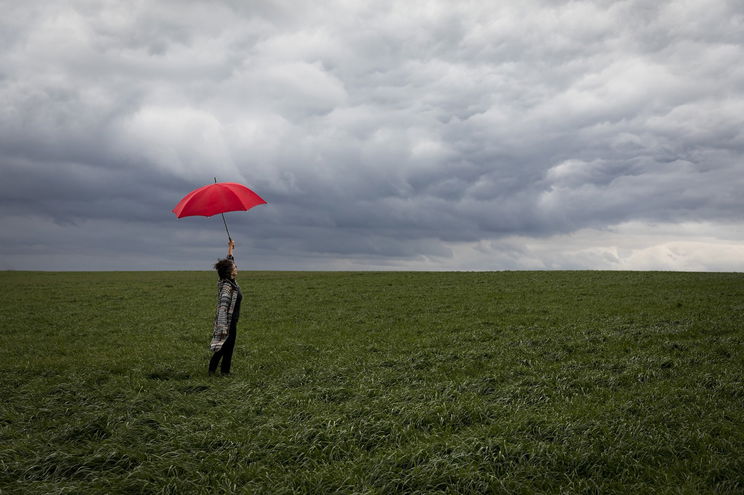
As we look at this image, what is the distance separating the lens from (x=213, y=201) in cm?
1237

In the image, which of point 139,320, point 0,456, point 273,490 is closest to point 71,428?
point 0,456

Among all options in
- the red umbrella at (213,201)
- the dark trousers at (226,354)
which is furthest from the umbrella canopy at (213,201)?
the dark trousers at (226,354)

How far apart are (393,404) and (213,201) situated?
21.5ft

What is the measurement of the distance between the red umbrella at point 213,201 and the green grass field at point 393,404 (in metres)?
4.51

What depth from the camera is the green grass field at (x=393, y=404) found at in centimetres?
752

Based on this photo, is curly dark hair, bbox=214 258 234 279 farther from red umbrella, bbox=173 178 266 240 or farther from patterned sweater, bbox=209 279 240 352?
red umbrella, bbox=173 178 266 240

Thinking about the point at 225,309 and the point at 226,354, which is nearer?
the point at 225,309

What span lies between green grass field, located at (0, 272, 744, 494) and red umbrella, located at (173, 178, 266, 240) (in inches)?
178

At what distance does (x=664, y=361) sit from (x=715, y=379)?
5.41ft

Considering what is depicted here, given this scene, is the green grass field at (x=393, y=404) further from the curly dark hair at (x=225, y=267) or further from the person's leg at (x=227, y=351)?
the curly dark hair at (x=225, y=267)

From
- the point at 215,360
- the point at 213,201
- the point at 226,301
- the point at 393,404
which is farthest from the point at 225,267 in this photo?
the point at 393,404

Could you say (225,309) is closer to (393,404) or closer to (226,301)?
(226,301)

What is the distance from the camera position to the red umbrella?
40.2 feet

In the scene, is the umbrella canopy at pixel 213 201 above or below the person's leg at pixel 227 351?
above
